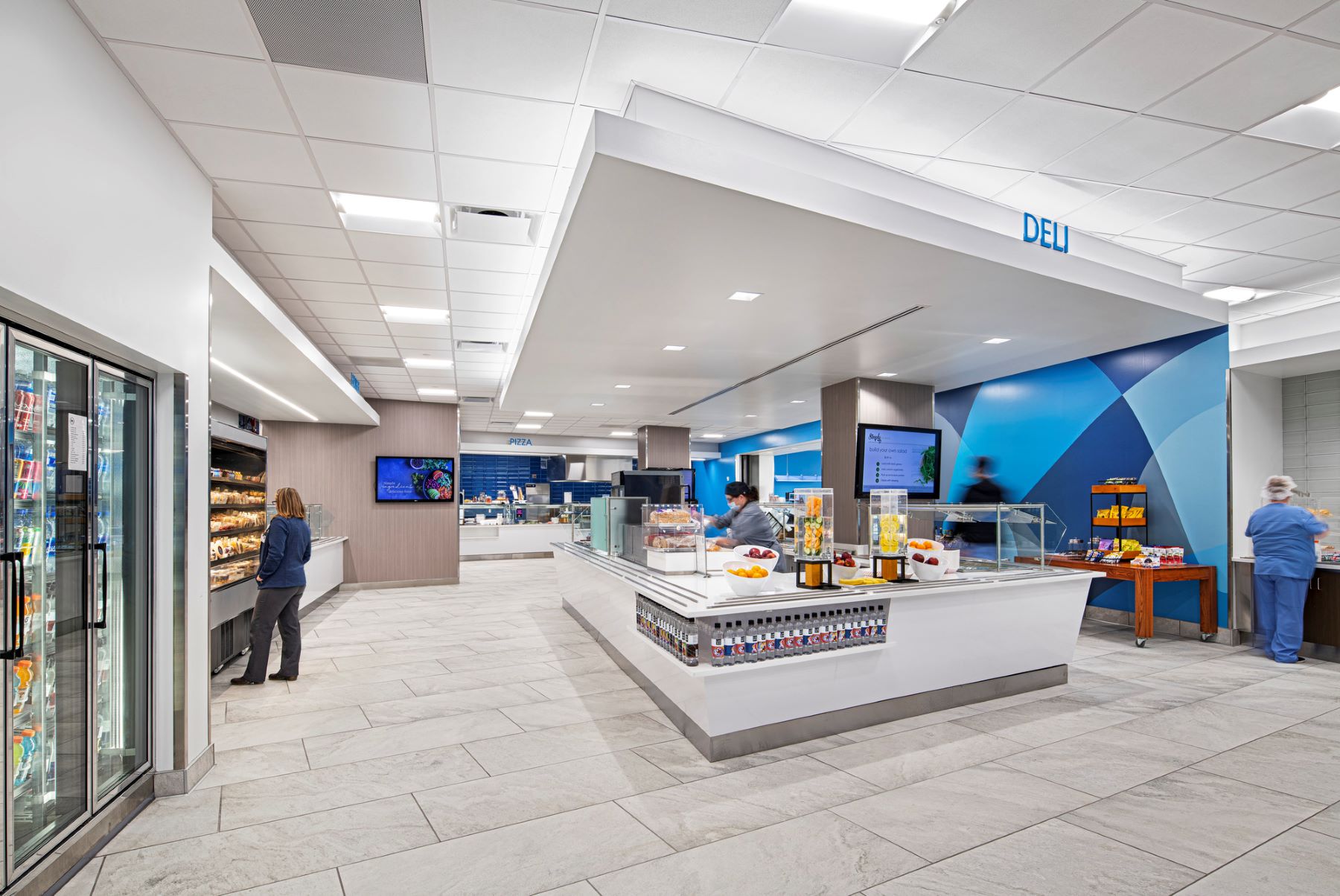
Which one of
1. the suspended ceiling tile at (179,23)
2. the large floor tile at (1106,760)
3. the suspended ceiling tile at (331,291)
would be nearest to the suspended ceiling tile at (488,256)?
the suspended ceiling tile at (331,291)

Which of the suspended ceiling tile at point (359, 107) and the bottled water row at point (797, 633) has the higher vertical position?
the suspended ceiling tile at point (359, 107)

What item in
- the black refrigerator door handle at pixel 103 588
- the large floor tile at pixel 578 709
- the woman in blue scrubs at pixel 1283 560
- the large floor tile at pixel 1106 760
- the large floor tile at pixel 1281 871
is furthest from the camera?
the woman in blue scrubs at pixel 1283 560

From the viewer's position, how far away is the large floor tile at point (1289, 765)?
326 centimetres

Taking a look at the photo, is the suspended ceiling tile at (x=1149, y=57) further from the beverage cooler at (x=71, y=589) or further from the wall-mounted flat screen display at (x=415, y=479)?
the wall-mounted flat screen display at (x=415, y=479)

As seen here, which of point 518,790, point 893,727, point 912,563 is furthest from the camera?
point 912,563

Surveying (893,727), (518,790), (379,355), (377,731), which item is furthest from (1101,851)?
(379,355)

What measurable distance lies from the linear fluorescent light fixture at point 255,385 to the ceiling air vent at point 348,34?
328 centimetres

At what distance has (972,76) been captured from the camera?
305cm

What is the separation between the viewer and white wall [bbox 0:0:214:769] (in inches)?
82.4

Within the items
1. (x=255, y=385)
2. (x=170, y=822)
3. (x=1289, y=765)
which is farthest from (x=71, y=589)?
(x=1289, y=765)

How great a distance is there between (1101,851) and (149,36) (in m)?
4.89

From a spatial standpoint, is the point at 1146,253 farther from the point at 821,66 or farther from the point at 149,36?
the point at 149,36

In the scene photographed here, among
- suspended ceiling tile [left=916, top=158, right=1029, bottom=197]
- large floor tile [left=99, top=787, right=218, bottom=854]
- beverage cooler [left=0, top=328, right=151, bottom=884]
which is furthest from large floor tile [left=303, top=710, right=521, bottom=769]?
suspended ceiling tile [left=916, top=158, right=1029, bottom=197]

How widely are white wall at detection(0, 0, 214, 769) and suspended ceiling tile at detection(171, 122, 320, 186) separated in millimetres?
90
